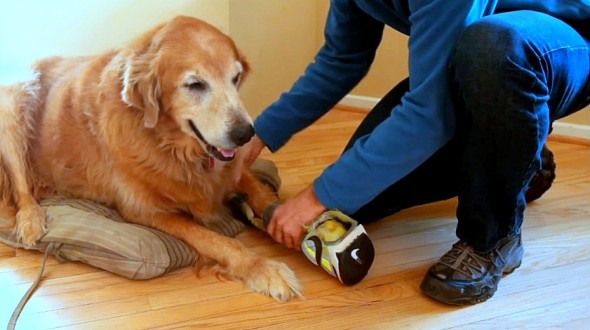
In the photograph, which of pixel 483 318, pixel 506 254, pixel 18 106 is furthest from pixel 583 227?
pixel 18 106

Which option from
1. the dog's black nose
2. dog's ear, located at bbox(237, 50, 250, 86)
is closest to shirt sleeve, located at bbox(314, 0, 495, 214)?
the dog's black nose

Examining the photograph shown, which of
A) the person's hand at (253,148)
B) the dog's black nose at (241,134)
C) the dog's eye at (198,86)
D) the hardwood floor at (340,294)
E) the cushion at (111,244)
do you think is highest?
the dog's eye at (198,86)

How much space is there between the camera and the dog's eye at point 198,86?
1502mm

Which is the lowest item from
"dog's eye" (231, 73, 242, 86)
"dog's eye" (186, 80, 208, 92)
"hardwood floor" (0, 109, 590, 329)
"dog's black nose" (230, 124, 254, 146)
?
"hardwood floor" (0, 109, 590, 329)

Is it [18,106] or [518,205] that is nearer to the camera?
[518,205]

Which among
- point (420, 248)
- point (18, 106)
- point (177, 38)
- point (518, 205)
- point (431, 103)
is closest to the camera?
point (431, 103)

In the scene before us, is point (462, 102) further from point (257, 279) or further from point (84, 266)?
point (84, 266)

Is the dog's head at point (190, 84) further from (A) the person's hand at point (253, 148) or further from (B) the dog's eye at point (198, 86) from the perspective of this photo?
(A) the person's hand at point (253, 148)

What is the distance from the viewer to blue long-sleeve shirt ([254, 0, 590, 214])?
1.28 m

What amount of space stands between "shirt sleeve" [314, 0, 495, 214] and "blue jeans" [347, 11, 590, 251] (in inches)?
1.6

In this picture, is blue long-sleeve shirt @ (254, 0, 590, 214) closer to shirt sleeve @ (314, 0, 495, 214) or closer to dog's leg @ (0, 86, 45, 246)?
shirt sleeve @ (314, 0, 495, 214)

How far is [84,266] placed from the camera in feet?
5.22

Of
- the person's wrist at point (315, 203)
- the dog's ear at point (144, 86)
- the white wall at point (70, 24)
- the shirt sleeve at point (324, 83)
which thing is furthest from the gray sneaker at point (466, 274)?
the white wall at point (70, 24)

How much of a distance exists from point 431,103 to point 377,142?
145 mm
